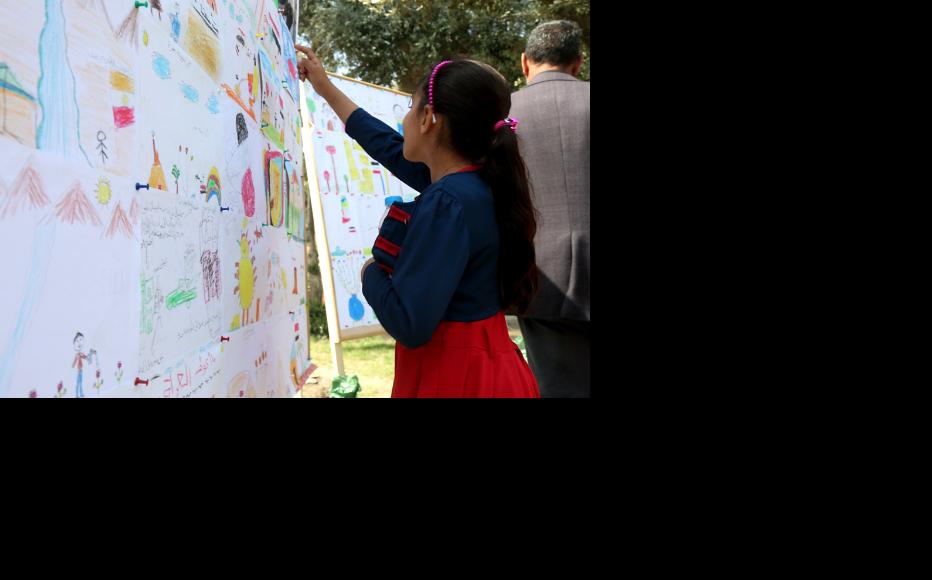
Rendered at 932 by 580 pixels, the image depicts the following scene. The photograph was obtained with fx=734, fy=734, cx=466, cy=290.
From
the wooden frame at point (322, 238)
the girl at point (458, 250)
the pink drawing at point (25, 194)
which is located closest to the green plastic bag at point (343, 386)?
the wooden frame at point (322, 238)

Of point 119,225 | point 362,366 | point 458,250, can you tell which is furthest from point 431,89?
point 362,366

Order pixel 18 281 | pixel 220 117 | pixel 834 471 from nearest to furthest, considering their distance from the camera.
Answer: pixel 18 281
pixel 834 471
pixel 220 117

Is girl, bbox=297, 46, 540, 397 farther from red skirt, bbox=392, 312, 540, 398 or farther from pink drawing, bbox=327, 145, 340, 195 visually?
pink drawing, bbox=327, 145, 340, 195

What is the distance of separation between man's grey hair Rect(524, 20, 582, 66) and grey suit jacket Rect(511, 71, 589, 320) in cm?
10

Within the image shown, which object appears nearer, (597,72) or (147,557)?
(147,557)

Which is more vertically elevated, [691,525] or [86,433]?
[86,433]

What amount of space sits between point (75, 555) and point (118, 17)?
708mm

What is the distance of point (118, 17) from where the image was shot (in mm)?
1022

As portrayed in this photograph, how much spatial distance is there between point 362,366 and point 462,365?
4.27 m

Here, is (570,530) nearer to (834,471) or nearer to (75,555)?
(834,471)

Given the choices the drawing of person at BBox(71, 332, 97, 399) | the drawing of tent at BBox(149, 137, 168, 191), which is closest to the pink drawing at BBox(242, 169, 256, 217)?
the drawing of tent at BBox(149, 137, 168, 191)

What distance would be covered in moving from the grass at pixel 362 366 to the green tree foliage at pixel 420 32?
111 inches

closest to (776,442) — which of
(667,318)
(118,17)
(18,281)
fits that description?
(667,318)

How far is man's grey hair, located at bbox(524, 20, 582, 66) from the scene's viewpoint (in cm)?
Result: 222
